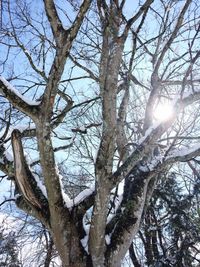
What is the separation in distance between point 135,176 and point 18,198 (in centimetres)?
161

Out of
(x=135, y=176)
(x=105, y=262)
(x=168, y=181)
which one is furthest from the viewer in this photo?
(x=168, y=181)

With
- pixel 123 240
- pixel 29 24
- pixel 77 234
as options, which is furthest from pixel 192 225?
pixel 29 24

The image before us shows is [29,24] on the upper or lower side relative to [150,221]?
upper

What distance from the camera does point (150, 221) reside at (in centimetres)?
882

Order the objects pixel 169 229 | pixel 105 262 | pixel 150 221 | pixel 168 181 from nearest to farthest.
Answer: pixel 105 262 < pixel 169 229 < pixel 168 181 < pixel 150 221

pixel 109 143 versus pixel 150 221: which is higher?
pixel 150 221

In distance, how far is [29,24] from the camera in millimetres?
6023

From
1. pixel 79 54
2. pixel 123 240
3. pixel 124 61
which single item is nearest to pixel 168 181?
pixel 124 61

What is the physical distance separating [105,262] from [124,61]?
4.11 metres

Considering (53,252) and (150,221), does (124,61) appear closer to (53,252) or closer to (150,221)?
(150,221)

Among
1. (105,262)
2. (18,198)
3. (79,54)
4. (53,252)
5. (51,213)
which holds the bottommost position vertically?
(105,262)

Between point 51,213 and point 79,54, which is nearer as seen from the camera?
point 51,213

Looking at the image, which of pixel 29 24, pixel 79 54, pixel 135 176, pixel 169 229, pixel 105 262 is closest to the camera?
pixel 105 262

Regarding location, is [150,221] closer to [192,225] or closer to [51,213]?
[192,225]
